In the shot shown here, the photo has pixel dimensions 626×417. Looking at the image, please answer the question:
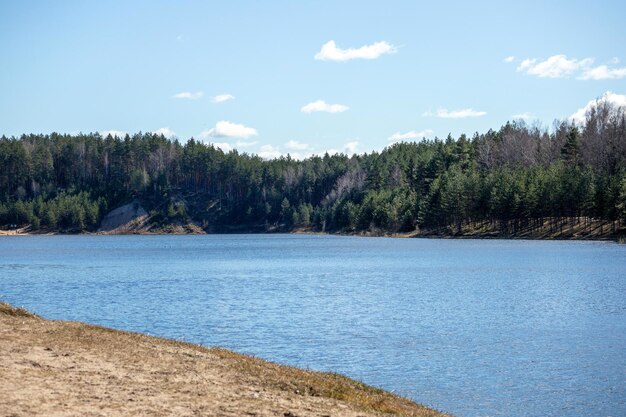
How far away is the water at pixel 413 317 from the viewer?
29.6 m

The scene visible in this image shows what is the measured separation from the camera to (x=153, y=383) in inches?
823

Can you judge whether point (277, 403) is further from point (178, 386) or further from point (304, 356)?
point (304, 356)

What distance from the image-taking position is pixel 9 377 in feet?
65.6

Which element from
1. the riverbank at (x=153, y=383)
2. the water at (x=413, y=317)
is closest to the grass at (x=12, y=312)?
the riverbank at (x=153, y=383)

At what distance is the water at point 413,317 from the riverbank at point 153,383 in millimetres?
5696

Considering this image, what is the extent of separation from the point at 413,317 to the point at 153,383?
100.0ft

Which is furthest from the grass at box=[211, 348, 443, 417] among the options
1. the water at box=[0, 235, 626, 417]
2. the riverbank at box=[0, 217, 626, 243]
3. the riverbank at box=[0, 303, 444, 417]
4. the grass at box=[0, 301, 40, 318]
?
the riverbank at box=[0, 217, 626, 243]

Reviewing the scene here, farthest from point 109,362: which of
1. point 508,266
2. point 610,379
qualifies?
point 508,266

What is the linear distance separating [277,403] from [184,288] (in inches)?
2110

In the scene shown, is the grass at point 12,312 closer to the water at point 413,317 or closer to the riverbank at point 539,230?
the water at point 413,317

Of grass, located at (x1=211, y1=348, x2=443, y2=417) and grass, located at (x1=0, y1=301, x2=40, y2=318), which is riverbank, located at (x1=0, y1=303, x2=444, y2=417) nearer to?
grass, located at (x1=211, y1=348, x2=443, y2=417)

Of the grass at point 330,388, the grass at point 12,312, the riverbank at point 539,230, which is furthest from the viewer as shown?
the riverbank at point 539,230

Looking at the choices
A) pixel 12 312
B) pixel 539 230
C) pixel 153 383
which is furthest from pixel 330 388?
pixel 539 230

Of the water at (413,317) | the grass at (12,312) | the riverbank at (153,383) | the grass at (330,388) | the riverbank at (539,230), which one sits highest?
the riverbank at (539,230)
